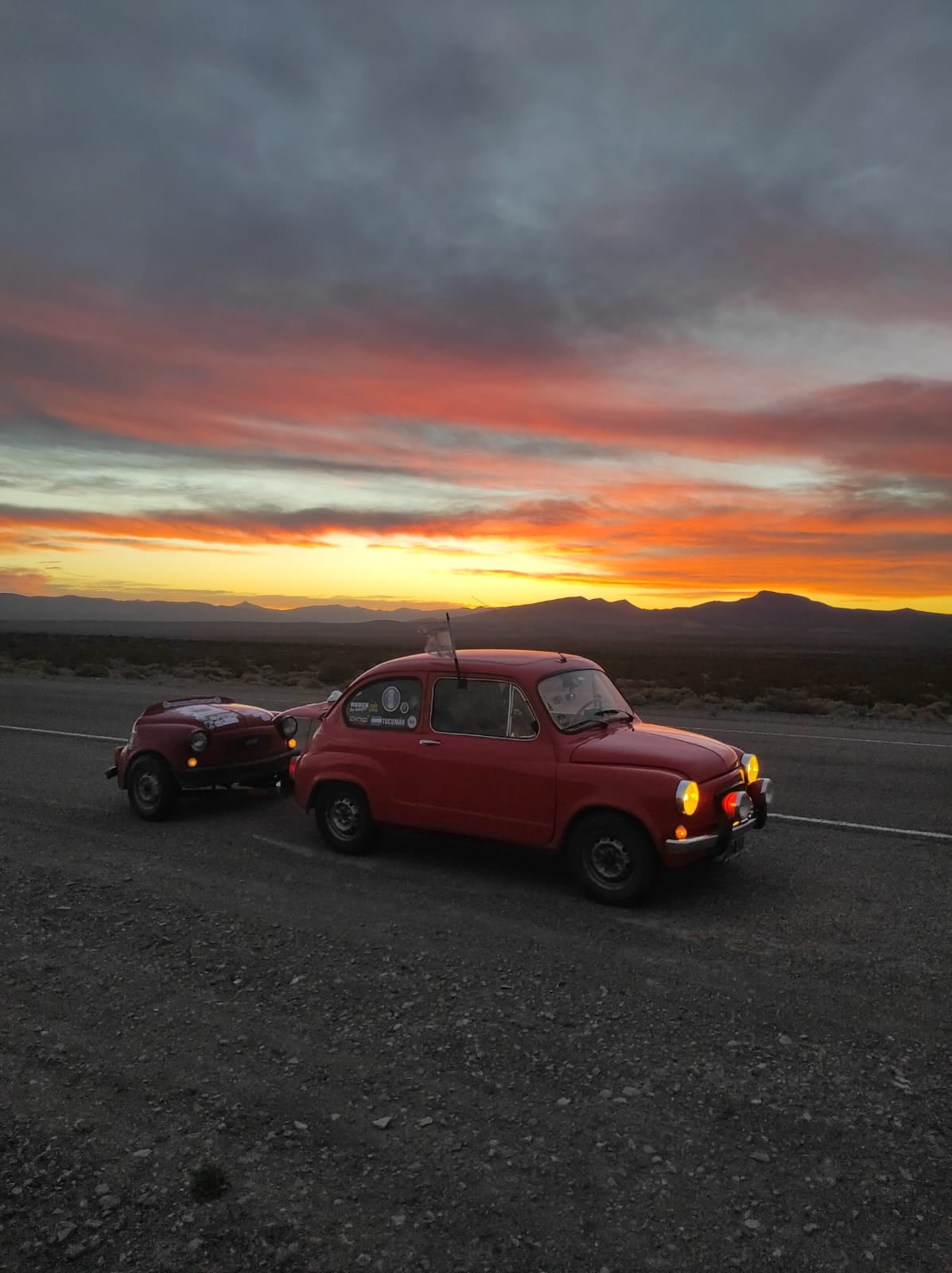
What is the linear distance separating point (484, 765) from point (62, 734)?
10903mm

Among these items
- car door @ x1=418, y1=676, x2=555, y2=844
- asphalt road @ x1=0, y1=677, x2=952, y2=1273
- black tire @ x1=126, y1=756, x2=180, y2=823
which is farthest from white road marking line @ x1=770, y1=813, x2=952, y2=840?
black tire @ x1=126, y1=756, x2=180, y2=823

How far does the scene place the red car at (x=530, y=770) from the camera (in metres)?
6.31

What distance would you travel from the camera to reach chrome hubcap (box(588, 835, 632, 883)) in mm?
6402

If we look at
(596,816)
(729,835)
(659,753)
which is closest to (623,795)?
(596,816)

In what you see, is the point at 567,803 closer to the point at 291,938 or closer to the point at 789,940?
the point at 789,940

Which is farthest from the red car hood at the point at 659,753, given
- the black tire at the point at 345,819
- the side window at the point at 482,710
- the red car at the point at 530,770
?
the black tire at the point at 345,819

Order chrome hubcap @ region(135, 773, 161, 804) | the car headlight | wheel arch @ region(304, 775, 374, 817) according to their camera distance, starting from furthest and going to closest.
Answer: chrome hubcap @ region(135, 773, 161, 804) → wheel arch @ region(304, 775, 374, 817) → the car headlight

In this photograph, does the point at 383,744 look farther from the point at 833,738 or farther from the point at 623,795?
the point at 833,738

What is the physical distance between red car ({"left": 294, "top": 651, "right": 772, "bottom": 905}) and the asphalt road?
42 centimetres

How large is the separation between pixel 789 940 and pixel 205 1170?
3.90 meters

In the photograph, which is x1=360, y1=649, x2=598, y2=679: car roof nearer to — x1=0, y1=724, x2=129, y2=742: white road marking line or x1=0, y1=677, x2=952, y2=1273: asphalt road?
x1=0, y1=677, x2=952, y2=1273: asphalt road

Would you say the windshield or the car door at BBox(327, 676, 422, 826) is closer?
the windshield

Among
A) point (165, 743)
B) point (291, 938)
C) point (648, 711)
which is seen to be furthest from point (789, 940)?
point (648, 711)

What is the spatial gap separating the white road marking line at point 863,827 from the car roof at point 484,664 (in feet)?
10.0
